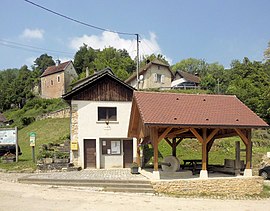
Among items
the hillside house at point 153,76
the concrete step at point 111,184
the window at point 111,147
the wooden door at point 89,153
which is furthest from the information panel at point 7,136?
the hillside house at point 153,76

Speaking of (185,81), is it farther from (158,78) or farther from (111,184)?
(111,184)

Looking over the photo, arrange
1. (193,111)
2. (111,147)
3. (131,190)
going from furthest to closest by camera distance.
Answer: (111,147) < (193,111) < (131,190)

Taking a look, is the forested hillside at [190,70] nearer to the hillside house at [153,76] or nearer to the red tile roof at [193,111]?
the hillside house at [153,76]

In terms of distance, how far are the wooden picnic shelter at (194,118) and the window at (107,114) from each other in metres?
4.18

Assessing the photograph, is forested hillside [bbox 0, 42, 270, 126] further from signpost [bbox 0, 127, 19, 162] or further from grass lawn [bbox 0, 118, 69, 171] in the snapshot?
signpost [bbox 0, 127, 19, 162]

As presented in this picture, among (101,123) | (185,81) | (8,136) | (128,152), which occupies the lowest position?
(128,152)

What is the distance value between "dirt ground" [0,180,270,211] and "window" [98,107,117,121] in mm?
8425

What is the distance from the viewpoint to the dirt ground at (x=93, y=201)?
33.8 feet

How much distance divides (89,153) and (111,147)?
157 cm

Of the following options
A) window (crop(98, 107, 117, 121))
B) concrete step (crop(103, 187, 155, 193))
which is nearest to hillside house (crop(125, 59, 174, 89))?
window (crop(98, 107, 117, 121))

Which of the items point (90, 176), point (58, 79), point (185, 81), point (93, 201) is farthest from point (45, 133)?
point (185, 81)

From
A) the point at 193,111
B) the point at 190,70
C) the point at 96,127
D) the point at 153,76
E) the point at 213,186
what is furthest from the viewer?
the point at 190,70

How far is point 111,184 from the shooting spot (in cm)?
1435

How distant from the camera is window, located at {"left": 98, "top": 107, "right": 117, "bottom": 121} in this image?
71.7ft
